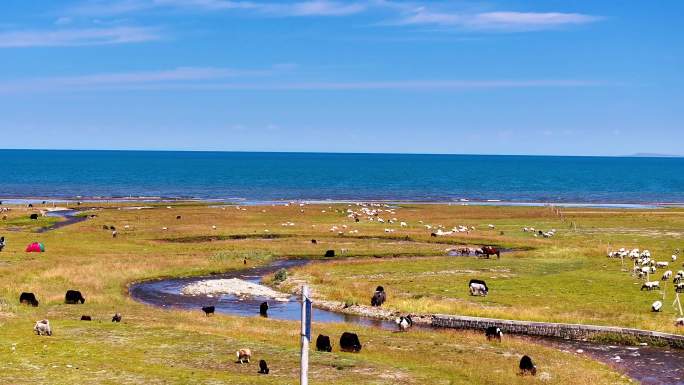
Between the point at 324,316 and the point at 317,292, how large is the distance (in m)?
6.50

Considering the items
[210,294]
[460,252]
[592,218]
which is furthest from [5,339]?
[592,218]

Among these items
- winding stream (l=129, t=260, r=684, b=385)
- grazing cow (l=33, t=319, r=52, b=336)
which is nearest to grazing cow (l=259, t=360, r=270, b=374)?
grazing cow (l=33, t=319, r=52, b=336)

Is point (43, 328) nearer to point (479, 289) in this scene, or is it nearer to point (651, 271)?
point (479, 289)

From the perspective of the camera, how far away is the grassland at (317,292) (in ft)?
93.7

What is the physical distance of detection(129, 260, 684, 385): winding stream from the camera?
3325cm

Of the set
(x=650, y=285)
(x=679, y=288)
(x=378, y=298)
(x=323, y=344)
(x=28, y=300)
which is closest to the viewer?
(x=323, y=344)

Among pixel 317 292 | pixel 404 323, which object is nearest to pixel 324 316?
pixel 317 292

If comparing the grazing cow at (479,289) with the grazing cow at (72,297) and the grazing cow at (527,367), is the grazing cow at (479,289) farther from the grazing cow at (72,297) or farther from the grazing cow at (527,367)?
the grazing cow at (72,297)

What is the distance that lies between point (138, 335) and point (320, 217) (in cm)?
7903

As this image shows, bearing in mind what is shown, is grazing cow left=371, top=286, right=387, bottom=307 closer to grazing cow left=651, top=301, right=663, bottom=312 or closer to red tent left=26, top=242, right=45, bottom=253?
grazing cow left=651, top=301, right=663, bottom=312

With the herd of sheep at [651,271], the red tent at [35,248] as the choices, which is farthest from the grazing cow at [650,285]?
the red tent at [35,248]

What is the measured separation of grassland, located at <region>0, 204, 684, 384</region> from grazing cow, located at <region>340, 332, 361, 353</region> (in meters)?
0.83

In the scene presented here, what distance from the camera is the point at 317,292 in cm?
5272

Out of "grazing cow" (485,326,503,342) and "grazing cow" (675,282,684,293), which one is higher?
"grazing cow" (675,282,684,293)
